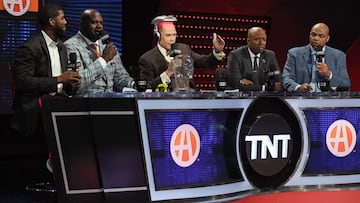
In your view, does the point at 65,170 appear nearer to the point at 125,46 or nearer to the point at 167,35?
the point at 167,35

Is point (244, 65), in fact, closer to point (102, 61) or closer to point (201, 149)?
point (102, 61)

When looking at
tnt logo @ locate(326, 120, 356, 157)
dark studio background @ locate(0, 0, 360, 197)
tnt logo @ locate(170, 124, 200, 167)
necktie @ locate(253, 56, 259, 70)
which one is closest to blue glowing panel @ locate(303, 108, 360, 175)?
tnt logo @ locate(326, 120, 356, 157)

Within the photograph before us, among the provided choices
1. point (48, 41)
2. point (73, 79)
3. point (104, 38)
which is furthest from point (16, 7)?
point (73, 79)

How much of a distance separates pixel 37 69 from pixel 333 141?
7.62ft

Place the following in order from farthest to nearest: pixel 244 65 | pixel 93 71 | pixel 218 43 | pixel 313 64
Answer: pixel 244 65, pixel 313 64, pixel 218 43, pixel 93 71

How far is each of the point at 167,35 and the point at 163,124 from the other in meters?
1.76

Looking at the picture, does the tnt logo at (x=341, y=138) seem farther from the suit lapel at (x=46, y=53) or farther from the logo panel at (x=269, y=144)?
the suit lapel at (x=46, y=53)

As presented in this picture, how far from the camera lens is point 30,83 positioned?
15.2 feet

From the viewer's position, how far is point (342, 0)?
827 centimetres

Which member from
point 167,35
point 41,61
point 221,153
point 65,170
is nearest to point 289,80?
point 167,35

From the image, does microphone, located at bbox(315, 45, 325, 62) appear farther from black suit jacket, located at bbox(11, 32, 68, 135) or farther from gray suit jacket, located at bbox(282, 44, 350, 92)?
black suit jacket, located at bbox(11, 32, 68, 135)

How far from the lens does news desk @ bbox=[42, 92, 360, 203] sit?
352 centimetres

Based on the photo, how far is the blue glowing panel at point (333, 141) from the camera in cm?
414

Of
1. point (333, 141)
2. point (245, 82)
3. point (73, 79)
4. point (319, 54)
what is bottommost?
point (333, 141)
